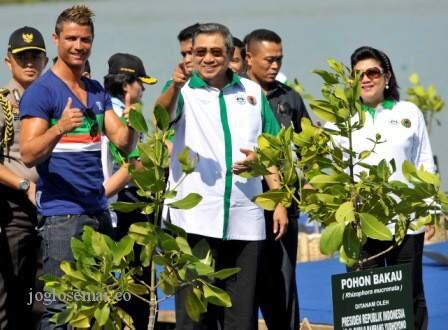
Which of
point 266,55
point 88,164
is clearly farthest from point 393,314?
point 266,55

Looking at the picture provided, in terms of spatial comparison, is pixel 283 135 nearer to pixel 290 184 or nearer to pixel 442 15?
pixel 290 184

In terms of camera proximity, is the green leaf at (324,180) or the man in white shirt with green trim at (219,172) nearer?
the green leaf at (324,180)

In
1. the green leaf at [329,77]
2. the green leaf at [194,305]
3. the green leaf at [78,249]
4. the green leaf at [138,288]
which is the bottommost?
the green leaf at [194,305]

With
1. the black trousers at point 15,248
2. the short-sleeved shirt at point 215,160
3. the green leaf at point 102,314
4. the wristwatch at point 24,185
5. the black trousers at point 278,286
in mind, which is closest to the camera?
the green leaf at point 102,314

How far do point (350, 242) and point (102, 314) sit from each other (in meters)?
0.90

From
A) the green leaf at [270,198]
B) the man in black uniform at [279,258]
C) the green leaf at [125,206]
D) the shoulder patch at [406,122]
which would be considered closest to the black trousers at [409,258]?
the man in black uniform at [279,258]

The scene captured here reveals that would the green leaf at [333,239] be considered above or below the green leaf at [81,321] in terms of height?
above

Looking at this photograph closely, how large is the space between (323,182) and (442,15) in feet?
38.3

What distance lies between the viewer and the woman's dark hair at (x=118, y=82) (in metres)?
6.33

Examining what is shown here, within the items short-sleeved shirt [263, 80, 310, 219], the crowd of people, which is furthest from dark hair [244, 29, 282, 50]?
the crowd of people

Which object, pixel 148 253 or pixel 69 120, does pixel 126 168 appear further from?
pixel 148 253

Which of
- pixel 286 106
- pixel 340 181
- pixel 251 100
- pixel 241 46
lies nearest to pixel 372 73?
pixel 286 106

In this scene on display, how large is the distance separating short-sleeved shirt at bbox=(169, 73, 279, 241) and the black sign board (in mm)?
744

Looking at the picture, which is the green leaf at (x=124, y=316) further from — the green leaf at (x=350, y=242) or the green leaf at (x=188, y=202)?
the green leaf at (x=350, y=242)
